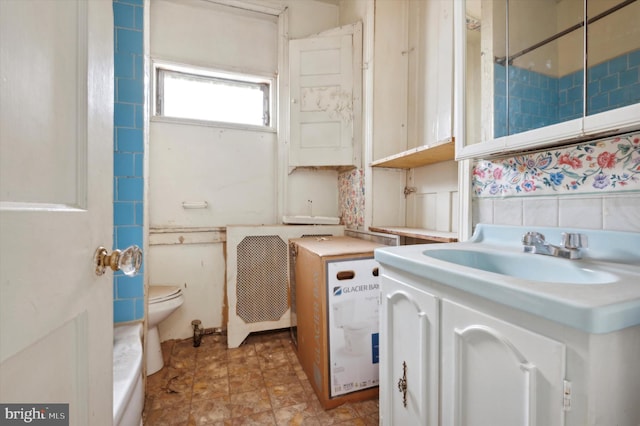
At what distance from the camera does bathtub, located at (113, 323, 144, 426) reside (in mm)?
863

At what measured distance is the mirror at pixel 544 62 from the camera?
2.60 feet

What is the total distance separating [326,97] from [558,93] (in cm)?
151

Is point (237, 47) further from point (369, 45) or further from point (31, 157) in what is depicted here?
point (31, 157)

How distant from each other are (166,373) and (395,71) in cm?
246

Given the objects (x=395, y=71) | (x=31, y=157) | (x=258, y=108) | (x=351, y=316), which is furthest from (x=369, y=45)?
(x=31, y=157)

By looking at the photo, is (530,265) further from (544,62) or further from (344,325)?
(344,325)

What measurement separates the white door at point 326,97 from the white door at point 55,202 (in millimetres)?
1617

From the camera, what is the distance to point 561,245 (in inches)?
31.5

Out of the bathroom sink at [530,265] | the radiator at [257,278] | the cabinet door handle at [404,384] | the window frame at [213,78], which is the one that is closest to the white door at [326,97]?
the window frame at [213,78]

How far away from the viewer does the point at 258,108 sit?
237cm

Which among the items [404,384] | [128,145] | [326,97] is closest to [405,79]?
[326,97]

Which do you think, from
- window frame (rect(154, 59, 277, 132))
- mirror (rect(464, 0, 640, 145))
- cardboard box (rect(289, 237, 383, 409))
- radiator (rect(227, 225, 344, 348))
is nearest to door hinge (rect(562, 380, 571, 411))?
mirror (rect(464, 0, 640, 145))

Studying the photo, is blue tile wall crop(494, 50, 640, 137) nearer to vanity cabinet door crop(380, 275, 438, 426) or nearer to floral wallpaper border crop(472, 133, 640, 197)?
floral wallpaper border crop(472, 133, 640, 197)

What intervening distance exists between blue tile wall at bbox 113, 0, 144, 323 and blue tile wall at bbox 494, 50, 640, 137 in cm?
157
